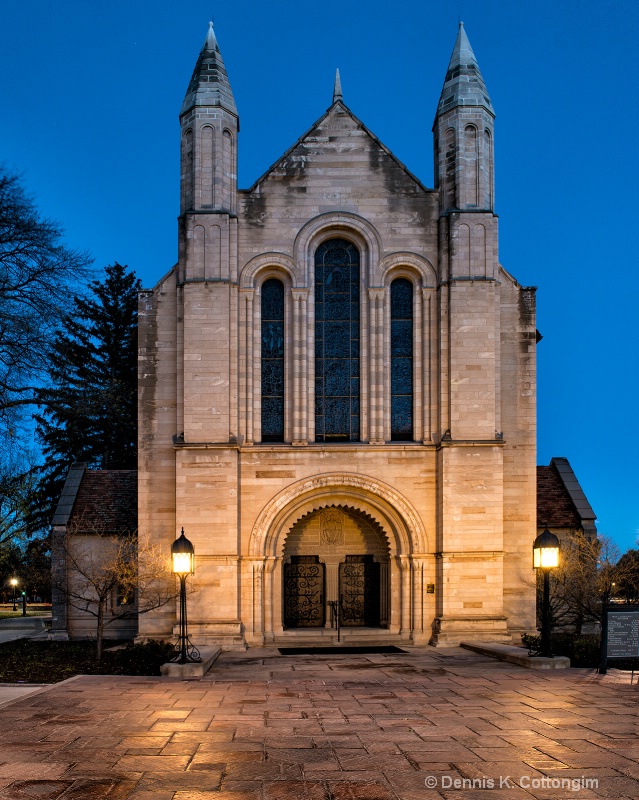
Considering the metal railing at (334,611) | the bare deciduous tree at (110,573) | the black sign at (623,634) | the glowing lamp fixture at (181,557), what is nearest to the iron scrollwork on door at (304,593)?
the metal railing at (334,611)

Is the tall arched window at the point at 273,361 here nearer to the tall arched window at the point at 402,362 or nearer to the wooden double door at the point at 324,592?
the tall arched window at the point at 402,362

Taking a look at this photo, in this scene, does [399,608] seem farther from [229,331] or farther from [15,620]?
[15,620]

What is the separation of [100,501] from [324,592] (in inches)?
329

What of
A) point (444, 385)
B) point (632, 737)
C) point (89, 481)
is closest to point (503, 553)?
point (444, 385)

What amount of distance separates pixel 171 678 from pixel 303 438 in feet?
28.2

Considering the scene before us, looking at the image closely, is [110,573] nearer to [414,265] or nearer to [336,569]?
[336,569]

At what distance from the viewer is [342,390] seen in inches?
948

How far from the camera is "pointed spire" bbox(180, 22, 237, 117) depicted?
23784mm

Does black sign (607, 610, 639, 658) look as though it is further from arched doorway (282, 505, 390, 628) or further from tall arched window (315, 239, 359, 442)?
tall arched window (315, 239, 359, 442)

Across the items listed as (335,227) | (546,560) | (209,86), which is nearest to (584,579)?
(546,560)

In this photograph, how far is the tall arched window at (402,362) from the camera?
78.9ft

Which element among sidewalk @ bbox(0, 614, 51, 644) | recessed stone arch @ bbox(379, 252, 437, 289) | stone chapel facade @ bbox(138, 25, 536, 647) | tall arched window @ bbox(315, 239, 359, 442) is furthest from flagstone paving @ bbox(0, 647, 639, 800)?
sidewalk @ bbox(0, 614, 51, 644)

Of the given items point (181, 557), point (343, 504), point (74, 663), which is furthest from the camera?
point (343, 504)

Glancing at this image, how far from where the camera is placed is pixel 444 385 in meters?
23.4
